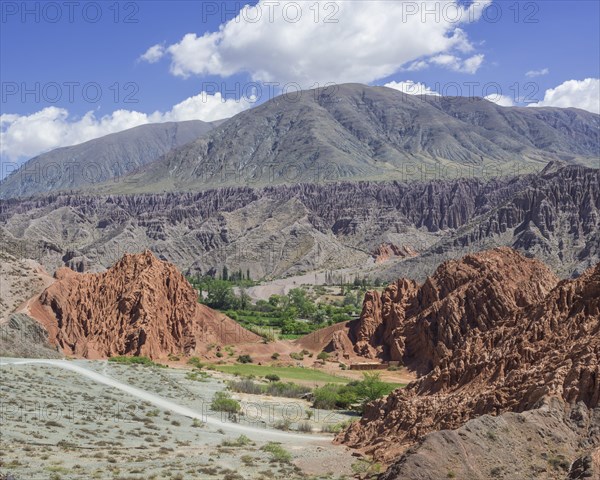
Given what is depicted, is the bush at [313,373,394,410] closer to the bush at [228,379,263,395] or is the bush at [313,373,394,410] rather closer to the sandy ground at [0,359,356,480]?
the sandy ground at [0,359,356,480]

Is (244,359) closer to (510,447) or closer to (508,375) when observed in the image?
A: (508,375)

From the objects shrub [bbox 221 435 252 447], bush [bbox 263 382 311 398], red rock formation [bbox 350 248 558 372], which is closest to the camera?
shrub [bbox 221 435 252 447]

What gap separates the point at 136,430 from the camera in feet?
112

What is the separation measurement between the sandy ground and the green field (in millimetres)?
10928

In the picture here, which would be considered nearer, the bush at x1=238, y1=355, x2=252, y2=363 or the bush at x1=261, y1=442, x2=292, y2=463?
the bush at x1=261, y1=442, x2=292, y2=463

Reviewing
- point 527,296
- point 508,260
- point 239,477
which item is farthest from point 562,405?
point 508,260

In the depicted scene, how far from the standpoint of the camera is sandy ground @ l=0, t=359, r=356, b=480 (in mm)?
26406

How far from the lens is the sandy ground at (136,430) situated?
26.4 meters

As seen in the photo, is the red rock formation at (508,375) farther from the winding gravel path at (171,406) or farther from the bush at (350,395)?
the bush at (350,395)

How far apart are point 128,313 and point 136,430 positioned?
34.4 meters

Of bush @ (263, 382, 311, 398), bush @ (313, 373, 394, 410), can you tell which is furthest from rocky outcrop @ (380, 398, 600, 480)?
bush @ (263, 382, 311, 398)

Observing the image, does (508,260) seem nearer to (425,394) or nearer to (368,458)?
(425,394)

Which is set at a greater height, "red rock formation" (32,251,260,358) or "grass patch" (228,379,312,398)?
"red rock formation" (32,251,260,358)

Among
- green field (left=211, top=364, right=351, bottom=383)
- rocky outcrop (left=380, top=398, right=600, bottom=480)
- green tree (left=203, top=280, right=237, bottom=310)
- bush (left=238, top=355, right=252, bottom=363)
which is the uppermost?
green tree (left=203, top=280, right=237, bottom=310)
